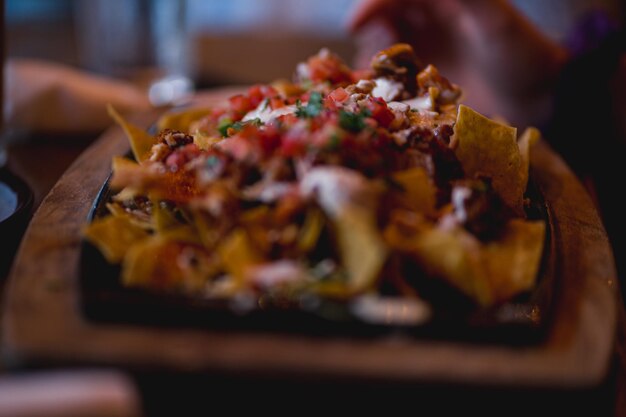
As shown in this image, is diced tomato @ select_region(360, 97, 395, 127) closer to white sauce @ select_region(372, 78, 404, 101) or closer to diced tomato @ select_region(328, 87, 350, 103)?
diced tomato @ select_region(328, 87, 350, 103)

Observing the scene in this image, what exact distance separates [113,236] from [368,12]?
2143 mm

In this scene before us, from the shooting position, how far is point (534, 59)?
360 centimetres

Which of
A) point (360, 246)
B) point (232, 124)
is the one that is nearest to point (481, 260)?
point (360, 246)

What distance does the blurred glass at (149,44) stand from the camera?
4852mm

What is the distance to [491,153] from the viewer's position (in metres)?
2.20

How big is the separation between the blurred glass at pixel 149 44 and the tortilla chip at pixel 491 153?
2926mm

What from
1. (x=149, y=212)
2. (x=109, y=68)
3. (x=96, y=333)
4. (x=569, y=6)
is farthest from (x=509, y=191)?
(x=569, y=6)

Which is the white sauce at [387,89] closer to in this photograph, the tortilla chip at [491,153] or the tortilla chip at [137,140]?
the tortilla chip at [491,153]

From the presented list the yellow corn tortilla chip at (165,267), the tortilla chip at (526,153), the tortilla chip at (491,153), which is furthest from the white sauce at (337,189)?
the tortilla chip at (526,153)

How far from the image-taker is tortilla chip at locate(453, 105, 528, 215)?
2135 mm

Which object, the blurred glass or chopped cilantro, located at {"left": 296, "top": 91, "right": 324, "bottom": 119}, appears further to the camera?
the blurred glass

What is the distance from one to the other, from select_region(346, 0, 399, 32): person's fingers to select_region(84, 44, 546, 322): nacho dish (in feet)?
4.79

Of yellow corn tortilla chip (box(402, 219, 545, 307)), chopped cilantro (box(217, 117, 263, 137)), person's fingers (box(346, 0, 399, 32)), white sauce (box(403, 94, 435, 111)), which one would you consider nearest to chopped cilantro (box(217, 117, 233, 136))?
chopped cilantro (box(217, 117, 263, 137))

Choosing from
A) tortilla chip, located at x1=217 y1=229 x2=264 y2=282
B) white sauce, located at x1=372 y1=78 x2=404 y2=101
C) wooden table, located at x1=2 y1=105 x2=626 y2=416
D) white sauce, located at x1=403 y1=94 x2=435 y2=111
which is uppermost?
white sauce, located at x1=372 y1=78 x2=404 y2=101
